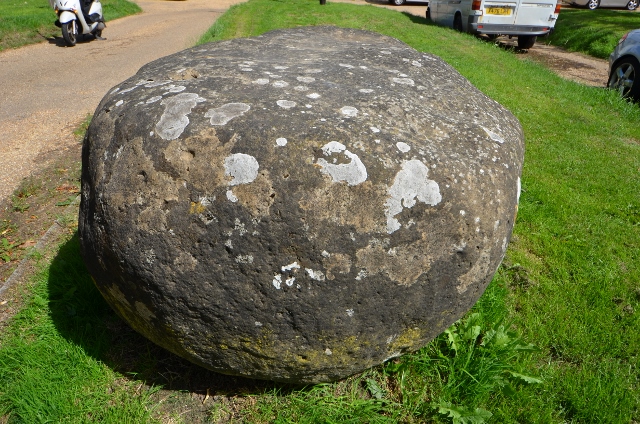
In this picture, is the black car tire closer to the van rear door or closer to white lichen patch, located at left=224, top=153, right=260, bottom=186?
the van rear door

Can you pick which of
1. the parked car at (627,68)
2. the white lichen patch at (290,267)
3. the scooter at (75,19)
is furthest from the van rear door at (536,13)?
the white lichen patch at (290,267)

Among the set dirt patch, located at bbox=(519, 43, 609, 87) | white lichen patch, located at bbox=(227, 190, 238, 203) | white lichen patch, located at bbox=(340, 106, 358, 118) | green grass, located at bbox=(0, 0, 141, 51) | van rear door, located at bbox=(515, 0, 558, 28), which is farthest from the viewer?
van rear door, located at bbox=(515, 0, 558, 28)

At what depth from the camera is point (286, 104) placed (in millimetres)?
2326

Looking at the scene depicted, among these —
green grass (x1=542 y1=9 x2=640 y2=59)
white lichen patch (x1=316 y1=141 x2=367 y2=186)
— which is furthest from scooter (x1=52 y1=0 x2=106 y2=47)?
green grass (x1=542 y1=9 x2=640 y2=59)

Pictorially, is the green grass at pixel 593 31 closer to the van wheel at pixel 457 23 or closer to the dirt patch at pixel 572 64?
the dirt patch at pixel 572 64

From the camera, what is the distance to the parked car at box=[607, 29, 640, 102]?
303 inches

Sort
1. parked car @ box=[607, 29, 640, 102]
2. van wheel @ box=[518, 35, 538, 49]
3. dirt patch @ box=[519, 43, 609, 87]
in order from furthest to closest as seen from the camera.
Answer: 1. van wheel @ box=[518, 35, 538, 49]
2. dirt patch @ box=[519, 43, 609, 87]
3. parked car @ box=[607, 29, 640, 102]

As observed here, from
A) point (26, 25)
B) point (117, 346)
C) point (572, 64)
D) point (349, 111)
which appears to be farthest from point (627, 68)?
point (26, 25)

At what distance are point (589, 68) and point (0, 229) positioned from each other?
39.7ft

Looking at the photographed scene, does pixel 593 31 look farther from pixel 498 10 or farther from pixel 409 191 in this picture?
pixel 409 191

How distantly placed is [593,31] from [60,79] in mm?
13565

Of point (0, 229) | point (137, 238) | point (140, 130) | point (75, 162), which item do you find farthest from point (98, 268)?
point (75, 162)

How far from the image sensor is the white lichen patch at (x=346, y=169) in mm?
2021

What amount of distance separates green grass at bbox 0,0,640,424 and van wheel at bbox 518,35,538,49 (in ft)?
33.3
